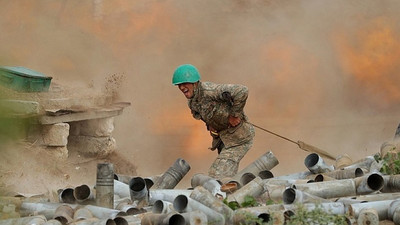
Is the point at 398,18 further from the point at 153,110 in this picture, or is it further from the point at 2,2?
the point at 2,2

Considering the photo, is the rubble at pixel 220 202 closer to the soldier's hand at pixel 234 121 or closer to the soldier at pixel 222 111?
the soldier at pixel 222 111

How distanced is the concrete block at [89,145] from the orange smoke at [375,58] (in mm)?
8235

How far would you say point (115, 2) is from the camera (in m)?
22.9

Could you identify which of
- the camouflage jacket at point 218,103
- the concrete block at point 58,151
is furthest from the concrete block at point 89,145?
the camouflage jacket at point 218,103

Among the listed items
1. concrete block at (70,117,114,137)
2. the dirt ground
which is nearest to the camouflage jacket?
the dirt ground

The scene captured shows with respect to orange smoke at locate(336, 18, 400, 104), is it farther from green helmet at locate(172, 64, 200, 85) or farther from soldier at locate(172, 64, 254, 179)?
green helmet at locate(172, 64, 200, 85)

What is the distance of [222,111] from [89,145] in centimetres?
551

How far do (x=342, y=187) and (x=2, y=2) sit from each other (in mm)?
16200

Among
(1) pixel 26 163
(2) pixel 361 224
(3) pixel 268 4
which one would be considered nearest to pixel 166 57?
(3) pixel 268 4

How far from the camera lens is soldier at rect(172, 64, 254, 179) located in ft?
36.7

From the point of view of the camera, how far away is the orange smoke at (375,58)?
22250 mm

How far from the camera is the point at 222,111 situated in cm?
1143

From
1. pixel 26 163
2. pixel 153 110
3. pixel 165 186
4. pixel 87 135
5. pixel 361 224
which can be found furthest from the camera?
pixel 153 110

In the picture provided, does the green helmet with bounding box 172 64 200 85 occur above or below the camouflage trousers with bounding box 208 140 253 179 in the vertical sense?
above
